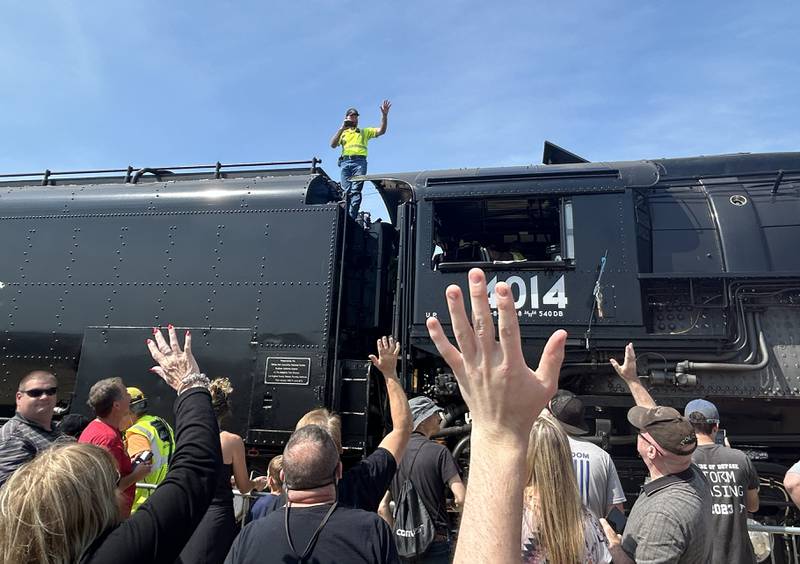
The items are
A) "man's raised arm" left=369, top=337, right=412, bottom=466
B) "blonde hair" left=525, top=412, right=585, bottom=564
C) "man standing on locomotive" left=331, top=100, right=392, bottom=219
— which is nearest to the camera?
"blonde hair" left=525, top=412, right=585, bottom=564

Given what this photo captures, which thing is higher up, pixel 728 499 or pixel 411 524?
pixel 728 499

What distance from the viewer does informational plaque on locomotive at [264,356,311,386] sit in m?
5.38

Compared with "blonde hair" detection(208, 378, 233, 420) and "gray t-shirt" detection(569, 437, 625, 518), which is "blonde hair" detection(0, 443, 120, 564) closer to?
"blonde hair" detection(208, 378, 233, 420)

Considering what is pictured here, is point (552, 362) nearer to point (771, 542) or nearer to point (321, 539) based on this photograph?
point (321, 539)

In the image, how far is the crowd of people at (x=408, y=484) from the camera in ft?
3.87

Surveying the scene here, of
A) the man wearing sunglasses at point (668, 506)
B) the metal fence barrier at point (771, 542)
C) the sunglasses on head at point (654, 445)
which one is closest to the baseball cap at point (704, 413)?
the metal fence barrier at point (771, 542)

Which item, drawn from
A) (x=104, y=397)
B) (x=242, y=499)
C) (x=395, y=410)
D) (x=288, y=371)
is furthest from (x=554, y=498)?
(x=288, y=371)

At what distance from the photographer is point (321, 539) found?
184cm

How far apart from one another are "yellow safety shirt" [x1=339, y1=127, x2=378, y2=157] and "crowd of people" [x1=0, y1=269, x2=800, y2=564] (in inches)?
181

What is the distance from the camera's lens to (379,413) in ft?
18.7

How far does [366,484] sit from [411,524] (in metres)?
0.86

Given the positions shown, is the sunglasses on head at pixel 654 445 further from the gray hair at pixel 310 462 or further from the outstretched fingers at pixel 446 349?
the outstretched fingers at pixel 446 349

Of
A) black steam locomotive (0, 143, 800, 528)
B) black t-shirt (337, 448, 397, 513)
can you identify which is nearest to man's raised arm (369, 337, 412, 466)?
black t-shirt (337, 448, 397, 513)

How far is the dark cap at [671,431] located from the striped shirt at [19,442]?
113 inches
